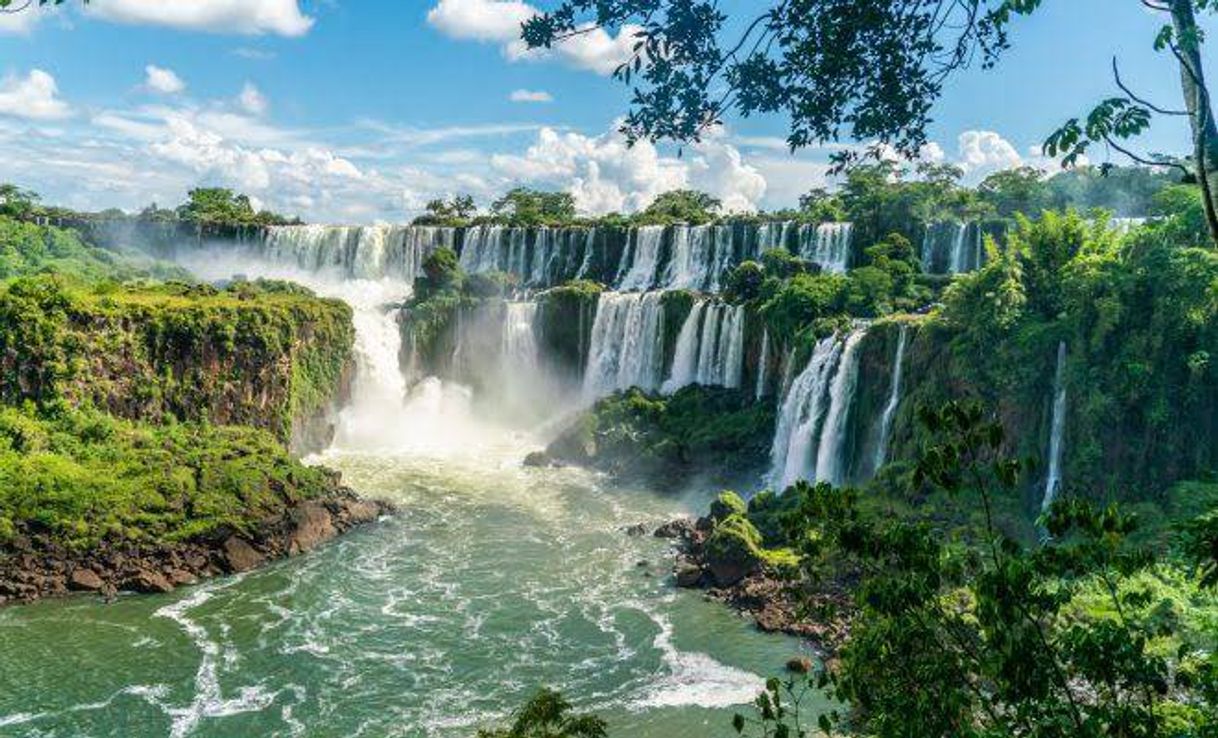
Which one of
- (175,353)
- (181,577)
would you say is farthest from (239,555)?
(175,353)

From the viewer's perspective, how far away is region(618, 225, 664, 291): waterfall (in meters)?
50.2

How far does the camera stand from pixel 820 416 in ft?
98.9

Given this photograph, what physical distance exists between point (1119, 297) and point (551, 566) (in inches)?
634

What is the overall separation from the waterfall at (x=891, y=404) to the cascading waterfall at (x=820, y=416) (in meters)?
1.40

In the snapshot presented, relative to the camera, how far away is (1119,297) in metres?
21.6

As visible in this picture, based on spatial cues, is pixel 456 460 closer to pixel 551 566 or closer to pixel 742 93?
pixel 551 566

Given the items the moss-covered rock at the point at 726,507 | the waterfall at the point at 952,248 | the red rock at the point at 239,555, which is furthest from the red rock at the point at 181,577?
the waterfall at the point at 952,248

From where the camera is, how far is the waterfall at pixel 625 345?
4081 cm

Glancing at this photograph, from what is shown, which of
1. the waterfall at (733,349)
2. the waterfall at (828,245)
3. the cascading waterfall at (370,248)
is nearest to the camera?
the waterfall at (733,349)

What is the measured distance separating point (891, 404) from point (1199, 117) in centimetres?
2325

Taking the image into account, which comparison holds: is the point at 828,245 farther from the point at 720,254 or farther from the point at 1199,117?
the point at 1199,117

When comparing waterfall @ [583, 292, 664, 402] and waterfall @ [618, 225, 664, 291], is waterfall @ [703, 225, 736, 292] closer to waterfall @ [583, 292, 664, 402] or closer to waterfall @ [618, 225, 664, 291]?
waterfall @ [618, 225, 664, 291]

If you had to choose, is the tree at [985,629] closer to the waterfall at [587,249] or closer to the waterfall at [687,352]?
the waterfall at [687,352]

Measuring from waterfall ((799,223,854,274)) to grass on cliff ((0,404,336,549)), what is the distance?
85.2 ft
